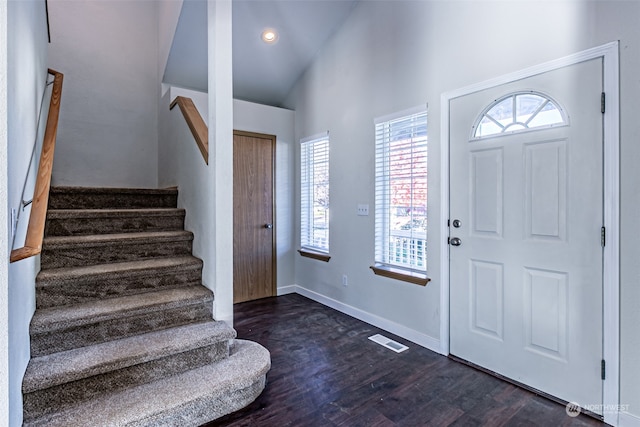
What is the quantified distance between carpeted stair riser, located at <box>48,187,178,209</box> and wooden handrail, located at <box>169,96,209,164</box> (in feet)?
2.47

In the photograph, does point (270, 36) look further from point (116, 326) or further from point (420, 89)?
point (116, 326)

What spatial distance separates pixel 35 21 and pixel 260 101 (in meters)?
2.68

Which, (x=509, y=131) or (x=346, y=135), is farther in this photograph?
(x=346, y=135)

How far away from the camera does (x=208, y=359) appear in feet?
6.57

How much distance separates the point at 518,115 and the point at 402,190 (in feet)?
3.47

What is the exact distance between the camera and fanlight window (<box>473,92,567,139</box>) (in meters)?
2.05

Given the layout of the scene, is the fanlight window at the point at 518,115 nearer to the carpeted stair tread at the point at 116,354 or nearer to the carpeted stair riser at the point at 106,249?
the carpeted stair tread at the point at 116,354

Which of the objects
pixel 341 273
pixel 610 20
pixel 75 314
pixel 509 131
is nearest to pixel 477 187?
pixel 509 131

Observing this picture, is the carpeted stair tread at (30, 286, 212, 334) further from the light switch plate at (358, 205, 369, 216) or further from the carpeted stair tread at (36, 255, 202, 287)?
the light switch plate at (358, 205, 369, 216)

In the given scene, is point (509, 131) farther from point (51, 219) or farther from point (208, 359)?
point (51, 219)

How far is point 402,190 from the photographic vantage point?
295 centimetres

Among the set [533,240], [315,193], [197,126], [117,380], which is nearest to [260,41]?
[197,126]

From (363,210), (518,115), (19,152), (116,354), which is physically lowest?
(116,354)

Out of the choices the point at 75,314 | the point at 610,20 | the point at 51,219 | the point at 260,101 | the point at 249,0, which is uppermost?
the point at 249,0
